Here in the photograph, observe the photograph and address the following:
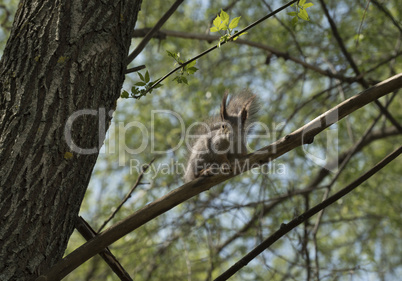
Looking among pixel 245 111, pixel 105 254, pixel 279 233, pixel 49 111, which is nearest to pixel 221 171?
pixel 279 233

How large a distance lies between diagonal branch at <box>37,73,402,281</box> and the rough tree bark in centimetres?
9

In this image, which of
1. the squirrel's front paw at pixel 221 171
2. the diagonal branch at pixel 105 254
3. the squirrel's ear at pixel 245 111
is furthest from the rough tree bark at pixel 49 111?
the squirrel's ear at pixel 245 111

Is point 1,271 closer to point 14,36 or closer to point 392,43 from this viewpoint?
point 14,36

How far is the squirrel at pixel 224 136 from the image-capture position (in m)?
2.37

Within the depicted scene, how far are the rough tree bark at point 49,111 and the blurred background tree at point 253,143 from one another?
1.78 meters

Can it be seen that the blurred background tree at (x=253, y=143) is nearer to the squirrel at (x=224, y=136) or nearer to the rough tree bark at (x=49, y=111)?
the squirrel at (x=224, y=136)

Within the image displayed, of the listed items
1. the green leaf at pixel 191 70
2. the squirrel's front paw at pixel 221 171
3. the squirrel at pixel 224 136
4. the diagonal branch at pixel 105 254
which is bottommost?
the diagonal branch at pixel 105 254

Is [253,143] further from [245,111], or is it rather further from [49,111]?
[49,111]

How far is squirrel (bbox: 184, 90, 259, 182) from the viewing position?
2371 mm

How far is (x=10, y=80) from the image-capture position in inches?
57.7

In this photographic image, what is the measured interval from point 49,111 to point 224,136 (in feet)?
3.76

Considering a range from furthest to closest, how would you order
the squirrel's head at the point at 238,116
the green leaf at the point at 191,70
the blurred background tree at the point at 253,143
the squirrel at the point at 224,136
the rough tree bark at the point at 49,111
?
the blurred background tree at the point at 253,143 → the squirrel's head at the point at 238,116 → the squirrel at the point at 224,136 → the green leaf at the point at 191,70 → the rough tree bark at the point at 49,111

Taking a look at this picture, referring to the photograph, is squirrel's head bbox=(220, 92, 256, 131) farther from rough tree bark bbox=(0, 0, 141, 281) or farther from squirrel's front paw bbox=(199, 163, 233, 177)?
rough tree bark bbox=(0, 0, 141, 281)

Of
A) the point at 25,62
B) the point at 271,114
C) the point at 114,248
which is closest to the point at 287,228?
the point at 25,62
